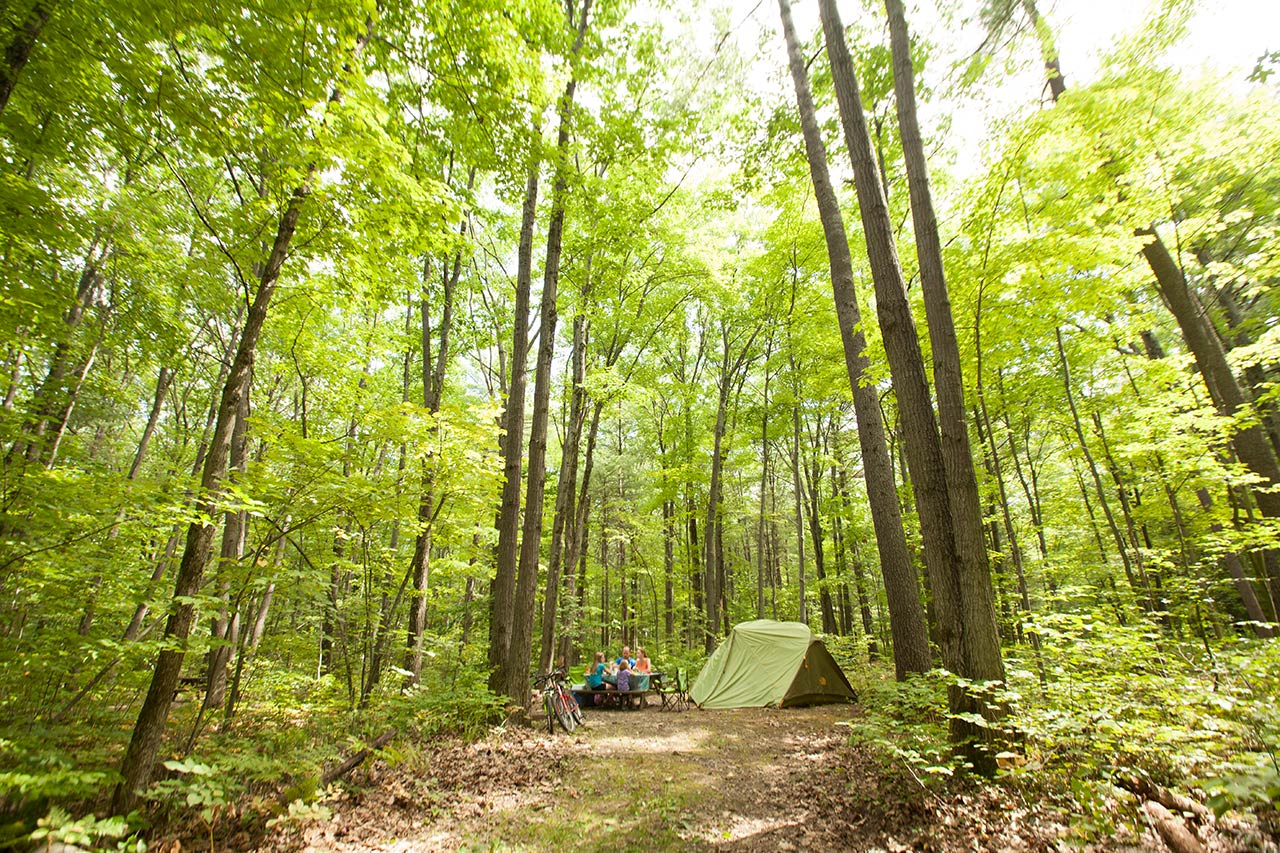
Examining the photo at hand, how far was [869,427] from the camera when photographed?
7168mm

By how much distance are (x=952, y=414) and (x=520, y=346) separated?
6041 millimetres

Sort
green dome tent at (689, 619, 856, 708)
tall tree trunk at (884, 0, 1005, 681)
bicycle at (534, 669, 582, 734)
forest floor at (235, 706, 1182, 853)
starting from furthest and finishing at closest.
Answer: green dome tent at (689, 619, 856, 708)
bicycle at (534, 669, 582, 734)
tall tree trunk at (884, 0, 1005, 681)
forest floor at (235, 706, 1182, 853)

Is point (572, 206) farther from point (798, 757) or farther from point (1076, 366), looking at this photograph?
point (1076, 366)

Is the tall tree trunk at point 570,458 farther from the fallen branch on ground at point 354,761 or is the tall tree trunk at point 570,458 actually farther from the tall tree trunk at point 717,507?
the tall tree trunk at point 717,507

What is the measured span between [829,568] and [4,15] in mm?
23040

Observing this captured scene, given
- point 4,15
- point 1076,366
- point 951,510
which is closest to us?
point 4,15

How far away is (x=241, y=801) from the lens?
3510mm

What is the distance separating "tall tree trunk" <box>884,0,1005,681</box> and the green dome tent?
574 centimetres

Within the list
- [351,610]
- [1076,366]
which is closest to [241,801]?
[351,610]

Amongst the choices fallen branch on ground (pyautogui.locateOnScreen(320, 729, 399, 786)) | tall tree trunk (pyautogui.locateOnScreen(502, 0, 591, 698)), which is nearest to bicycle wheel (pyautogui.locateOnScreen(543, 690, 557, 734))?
tall tree trunk (pyautogui.locateOnScreen(502, 0, 591, 698))

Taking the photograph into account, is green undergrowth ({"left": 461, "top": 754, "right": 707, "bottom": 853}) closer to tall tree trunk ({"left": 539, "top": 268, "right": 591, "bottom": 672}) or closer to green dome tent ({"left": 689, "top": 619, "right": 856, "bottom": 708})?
green dome tent ({"left": 689, "top": 619, "right": 856, "bottom": 708})

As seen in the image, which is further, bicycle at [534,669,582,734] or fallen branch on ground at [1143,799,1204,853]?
bicycle at [534,669,582,734]

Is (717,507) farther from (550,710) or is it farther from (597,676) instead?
(550,710)

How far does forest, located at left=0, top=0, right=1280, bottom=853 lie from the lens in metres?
3.62
